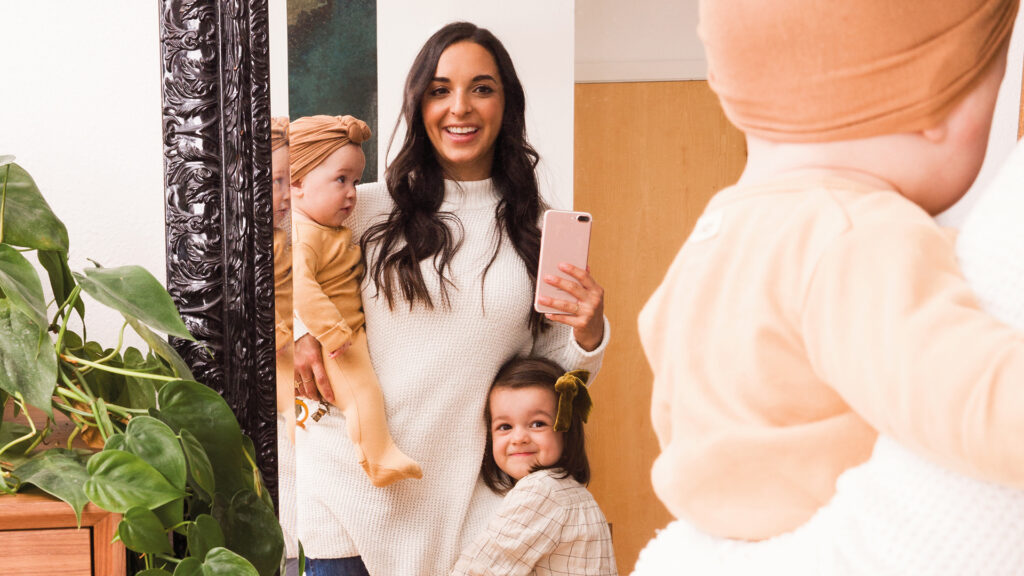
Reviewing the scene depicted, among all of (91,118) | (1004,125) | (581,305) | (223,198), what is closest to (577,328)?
(581,305)

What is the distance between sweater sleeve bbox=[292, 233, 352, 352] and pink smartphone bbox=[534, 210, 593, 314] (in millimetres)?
240

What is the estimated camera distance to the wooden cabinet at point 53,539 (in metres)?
0.73

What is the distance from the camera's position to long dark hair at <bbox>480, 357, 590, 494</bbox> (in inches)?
28.4

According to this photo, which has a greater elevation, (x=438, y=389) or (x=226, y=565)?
(x=438, y=389)

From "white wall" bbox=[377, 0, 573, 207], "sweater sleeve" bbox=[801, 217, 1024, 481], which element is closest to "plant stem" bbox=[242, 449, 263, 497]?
"white wall" bbox=[377, 0, 573, 207]

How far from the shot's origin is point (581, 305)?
715mm

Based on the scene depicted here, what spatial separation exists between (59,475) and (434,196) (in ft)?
1.35

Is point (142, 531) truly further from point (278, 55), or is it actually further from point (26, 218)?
point (278, 55)

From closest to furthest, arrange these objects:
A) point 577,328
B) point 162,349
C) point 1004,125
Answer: point 1004,125
point 577,328
point 162,349

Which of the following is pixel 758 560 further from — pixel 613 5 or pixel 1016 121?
pixel 613 5

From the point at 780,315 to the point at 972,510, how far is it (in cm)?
14

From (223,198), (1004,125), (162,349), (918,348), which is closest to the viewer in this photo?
(918,348)

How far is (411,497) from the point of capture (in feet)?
2.72

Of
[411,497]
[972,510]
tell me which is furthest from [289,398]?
[972,510]
